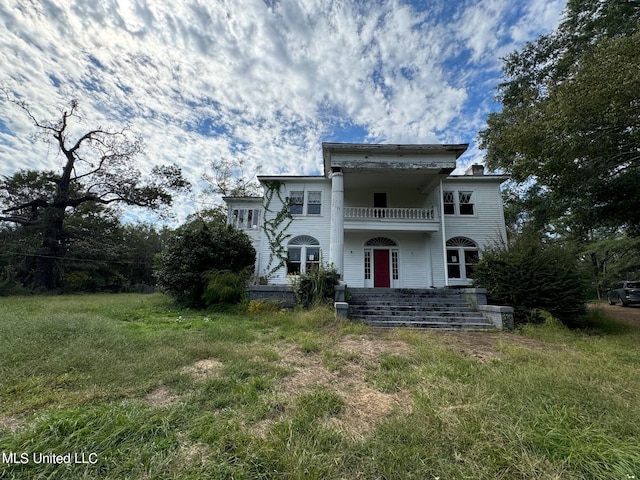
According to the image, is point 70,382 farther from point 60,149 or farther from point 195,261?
point 60,149

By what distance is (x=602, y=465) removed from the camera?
6.28 feet

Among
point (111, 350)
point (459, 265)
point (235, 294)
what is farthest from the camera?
point (459, 265)

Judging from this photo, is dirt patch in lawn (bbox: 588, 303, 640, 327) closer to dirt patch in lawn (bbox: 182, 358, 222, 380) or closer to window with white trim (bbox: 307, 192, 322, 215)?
dirt patch in lawn (bbox: 182, 358, 222, 380)

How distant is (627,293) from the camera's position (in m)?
14.8

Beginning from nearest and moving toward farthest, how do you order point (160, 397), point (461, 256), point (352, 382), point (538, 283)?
1. point (160, 397)
2. point (352, 382)
3. point (538, 283)
4. point (461, 256)

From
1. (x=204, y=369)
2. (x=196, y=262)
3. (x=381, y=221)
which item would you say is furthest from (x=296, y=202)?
(x=204, y=369)

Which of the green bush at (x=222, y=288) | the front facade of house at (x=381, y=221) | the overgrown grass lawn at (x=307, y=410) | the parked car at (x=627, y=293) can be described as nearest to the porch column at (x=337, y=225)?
the front facade of house at (x=381, y=221)

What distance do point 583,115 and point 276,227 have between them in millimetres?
12417

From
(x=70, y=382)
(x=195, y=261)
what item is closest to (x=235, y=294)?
(x=195, y=261)

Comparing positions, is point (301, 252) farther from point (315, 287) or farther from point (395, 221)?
point (395, 221)

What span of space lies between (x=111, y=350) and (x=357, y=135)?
51.1 feet

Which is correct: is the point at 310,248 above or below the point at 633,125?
below

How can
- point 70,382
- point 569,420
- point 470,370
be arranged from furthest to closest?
point 470,370, point 70,382, point 569,420

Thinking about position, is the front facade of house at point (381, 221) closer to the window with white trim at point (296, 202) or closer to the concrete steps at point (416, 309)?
the window with white trim at point (296, 202)
